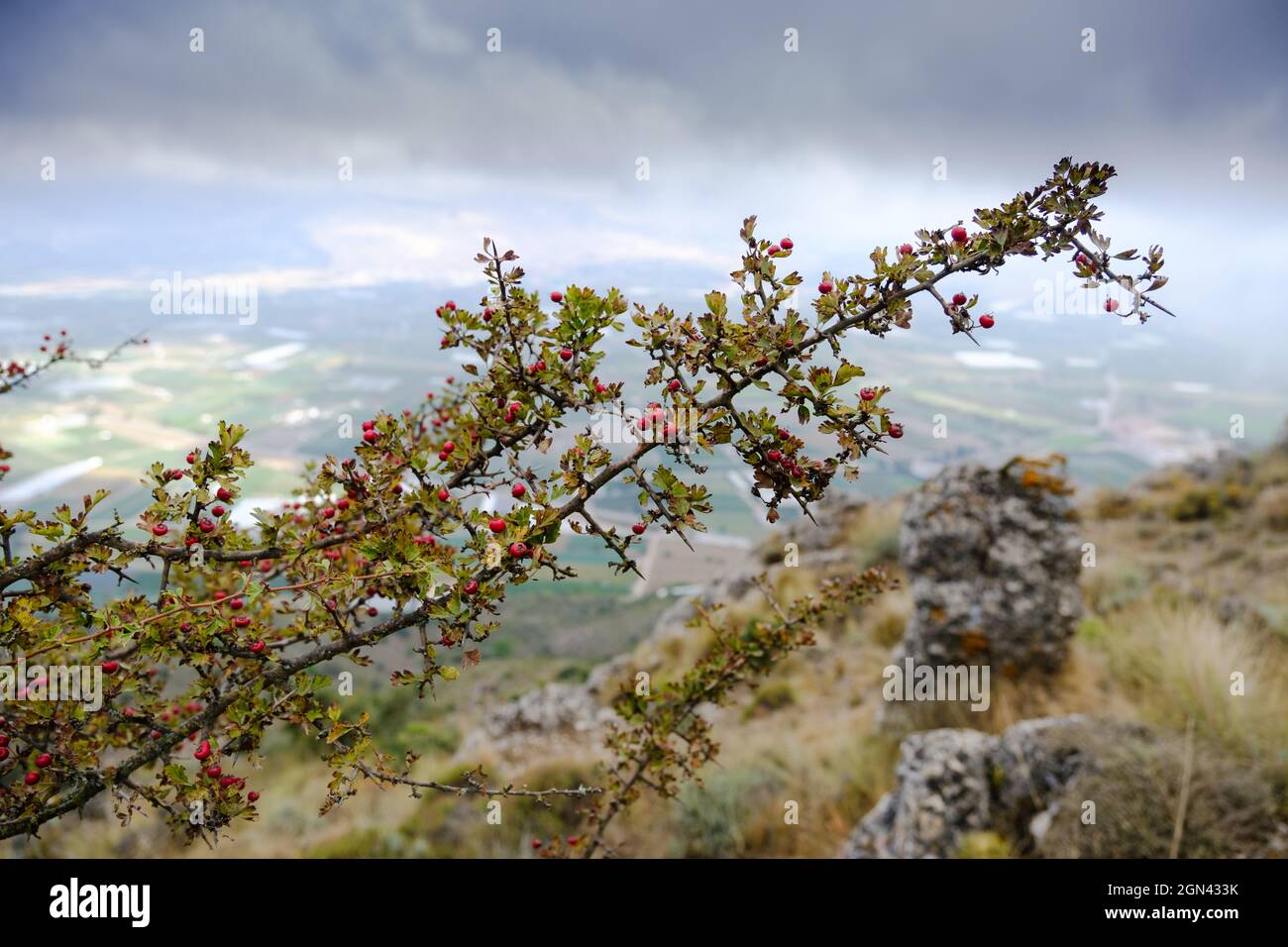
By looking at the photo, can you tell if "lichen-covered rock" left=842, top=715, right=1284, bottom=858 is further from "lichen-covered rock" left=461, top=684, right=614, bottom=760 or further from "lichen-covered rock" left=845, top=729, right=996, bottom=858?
→ "lichen-covered rock" left=461, top=684, right=614, bottom=760

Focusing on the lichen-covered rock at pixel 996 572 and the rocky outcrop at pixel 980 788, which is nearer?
the rocky outcrop at pixel 980 788

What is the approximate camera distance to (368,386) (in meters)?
68.5

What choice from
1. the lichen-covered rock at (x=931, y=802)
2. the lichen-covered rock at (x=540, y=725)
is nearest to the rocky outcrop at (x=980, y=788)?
the lichen-covered rock at (x=931, y=802)

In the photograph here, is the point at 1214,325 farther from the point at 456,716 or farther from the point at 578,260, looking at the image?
the point at 456,716

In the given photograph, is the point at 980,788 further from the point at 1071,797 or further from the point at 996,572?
the point at 996,572

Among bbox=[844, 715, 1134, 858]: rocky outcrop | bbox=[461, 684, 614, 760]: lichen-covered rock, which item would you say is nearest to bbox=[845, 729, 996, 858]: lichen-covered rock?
bbox=[844, 715, 1134, 858]: rocky outcrop

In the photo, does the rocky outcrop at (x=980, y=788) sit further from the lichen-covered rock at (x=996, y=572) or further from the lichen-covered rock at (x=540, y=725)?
the lichen-covered rock at (x=540, y=725)

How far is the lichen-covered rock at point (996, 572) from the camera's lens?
21.9 ft

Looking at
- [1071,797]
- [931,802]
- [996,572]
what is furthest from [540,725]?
[1071,797]

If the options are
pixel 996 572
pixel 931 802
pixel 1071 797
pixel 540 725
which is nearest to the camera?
pixel 1071 797

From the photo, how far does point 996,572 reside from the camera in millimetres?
6812
